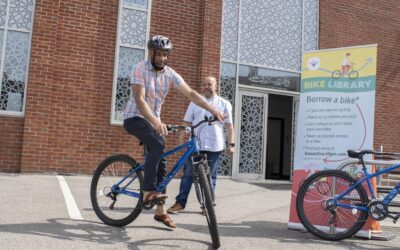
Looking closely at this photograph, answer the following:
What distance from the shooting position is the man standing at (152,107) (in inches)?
163

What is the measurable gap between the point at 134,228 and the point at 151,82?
151 cm

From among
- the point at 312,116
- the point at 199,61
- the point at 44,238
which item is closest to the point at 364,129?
the point at 312,116

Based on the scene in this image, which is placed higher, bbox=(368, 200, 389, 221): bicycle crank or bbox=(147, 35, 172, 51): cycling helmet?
bbox=(147, 35, 172, 51): cycling helmet

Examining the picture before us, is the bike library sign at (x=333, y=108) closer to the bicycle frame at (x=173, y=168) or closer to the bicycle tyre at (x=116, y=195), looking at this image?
the bicycle frame at (x=173, y=168)

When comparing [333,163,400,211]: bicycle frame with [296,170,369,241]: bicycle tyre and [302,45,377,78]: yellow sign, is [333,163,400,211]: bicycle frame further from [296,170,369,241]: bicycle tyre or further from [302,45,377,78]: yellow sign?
[302,45,377,78]: yellow sign

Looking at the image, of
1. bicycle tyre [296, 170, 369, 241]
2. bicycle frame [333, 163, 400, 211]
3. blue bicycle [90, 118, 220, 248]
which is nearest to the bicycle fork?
blue bicycle [90, 118, 220, 248]

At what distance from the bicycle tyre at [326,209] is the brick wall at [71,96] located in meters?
5.16

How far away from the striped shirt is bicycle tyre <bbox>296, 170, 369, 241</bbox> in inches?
70.8

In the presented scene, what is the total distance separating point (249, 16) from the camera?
10766 millimetres

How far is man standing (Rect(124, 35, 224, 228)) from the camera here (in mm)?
4145

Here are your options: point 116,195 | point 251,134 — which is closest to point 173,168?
point 116,195

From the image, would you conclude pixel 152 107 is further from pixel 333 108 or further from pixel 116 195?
pixel 333 108

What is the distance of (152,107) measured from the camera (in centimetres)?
446

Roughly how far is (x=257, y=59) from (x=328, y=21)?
7.79 ft
